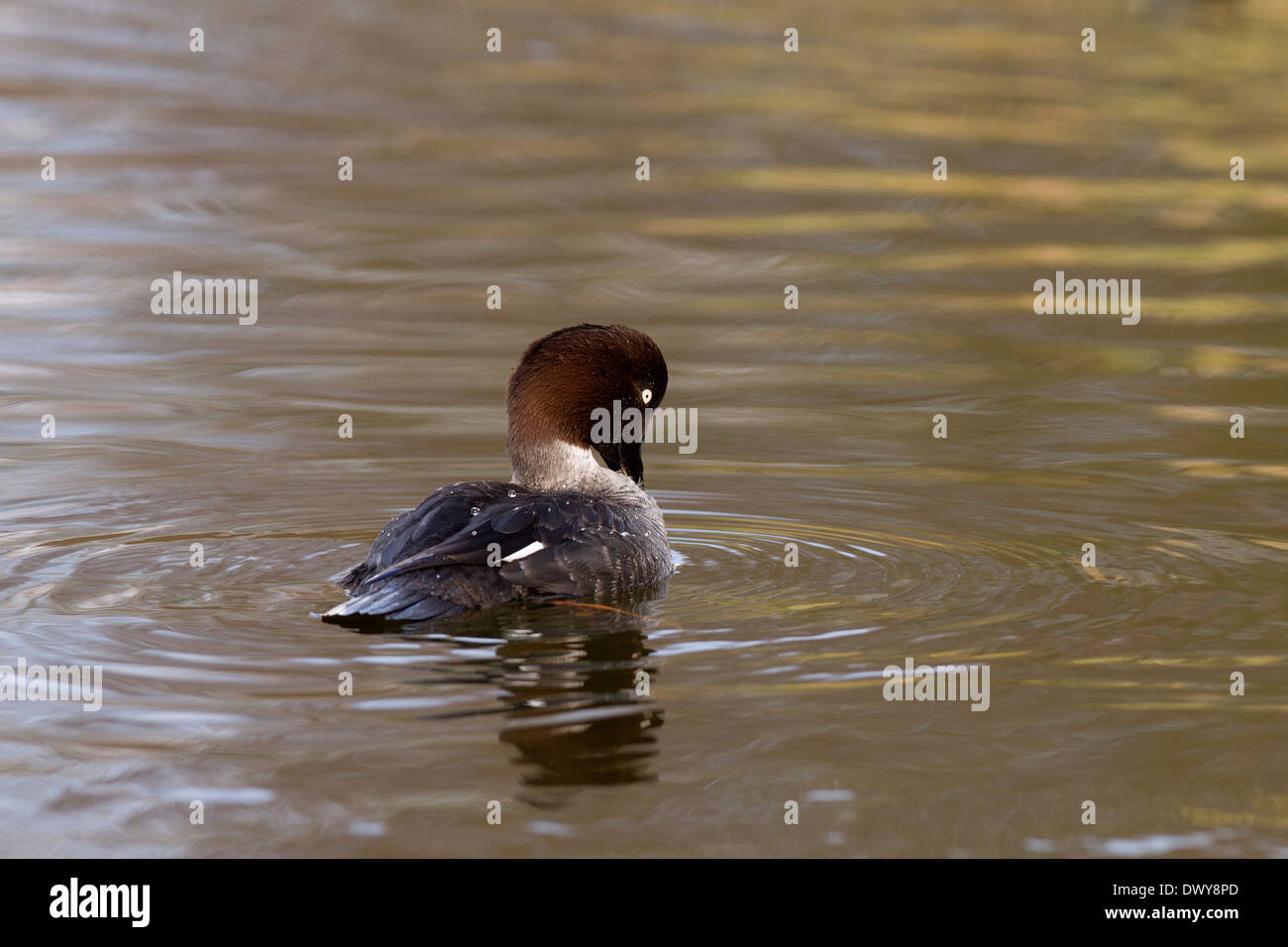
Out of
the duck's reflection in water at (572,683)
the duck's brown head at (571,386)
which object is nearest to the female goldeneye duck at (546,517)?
the duck's brown head at (571,386)

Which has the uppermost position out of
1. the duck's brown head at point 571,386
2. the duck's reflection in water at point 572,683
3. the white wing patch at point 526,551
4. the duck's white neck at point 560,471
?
the duck's brown head at point 571,386

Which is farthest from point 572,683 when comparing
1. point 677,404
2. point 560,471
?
point 677,404

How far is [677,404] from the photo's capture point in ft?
35.6

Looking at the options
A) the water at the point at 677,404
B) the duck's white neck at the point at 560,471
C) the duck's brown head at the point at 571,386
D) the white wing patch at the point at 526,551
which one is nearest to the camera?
the water at the point at 677,404

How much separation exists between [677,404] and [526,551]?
3.68m

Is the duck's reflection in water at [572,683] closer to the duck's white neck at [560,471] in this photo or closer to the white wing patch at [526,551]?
the white wing patch at [526,551]

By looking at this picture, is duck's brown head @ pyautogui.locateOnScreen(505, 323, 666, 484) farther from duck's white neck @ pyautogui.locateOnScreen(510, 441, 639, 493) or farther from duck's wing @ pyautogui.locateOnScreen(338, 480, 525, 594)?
duck's wing @ pyautogui.locateOnScreen(338, 480, 525, 594)

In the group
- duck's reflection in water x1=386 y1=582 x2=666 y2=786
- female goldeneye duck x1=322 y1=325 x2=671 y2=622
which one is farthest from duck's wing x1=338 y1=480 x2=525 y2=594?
duck's reflection in water x1=386 y1=582 x2=666 y2=786

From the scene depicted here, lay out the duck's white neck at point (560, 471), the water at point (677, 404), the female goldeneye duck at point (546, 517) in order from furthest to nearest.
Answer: the duck's white neck at point (560, 471)
the female goldeneye duck at point (546, 517)
the water at point (677, 404)

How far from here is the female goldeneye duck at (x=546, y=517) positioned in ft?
23.4

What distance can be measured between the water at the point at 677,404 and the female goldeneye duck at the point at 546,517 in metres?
0.16

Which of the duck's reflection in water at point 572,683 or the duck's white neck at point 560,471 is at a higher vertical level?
the duck's white neck at point 560,471

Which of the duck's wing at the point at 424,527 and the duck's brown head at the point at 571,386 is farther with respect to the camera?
the duck's brown head at the point at 571,386

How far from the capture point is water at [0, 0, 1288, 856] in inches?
231
